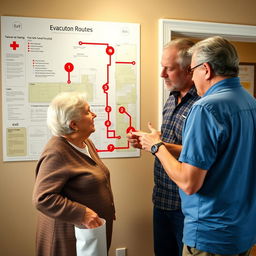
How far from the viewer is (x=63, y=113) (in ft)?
5.06

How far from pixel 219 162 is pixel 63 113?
2.61ft

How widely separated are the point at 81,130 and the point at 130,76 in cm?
75

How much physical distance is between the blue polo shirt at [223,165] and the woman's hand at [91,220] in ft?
1.50

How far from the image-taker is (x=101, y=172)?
1.64m

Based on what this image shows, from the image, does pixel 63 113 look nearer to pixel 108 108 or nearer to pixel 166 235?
pixel 108 108

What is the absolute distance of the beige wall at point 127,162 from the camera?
6.62 feet

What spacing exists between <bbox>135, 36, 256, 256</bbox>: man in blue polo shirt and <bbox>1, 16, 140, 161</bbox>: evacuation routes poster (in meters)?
0.96

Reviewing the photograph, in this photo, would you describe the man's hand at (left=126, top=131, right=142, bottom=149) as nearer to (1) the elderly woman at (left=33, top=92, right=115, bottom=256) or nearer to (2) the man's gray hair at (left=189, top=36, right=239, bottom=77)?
(1) the elderly woman at (left=33, top=92, right=115, bottom=256)

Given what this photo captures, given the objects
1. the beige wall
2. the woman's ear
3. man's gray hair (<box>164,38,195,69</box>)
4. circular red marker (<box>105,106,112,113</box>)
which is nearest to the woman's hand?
the woman's ear

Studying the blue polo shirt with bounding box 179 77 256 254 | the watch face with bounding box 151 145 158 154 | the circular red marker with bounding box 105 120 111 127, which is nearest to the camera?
the blue polo shirt with bounding box 179 77 256 254

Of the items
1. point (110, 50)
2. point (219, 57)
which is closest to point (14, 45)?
point (110, 50)

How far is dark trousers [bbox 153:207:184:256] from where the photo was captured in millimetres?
1828

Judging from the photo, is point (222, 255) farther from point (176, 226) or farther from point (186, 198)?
point (176, 226)

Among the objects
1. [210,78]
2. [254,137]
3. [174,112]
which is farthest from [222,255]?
[174,112]
